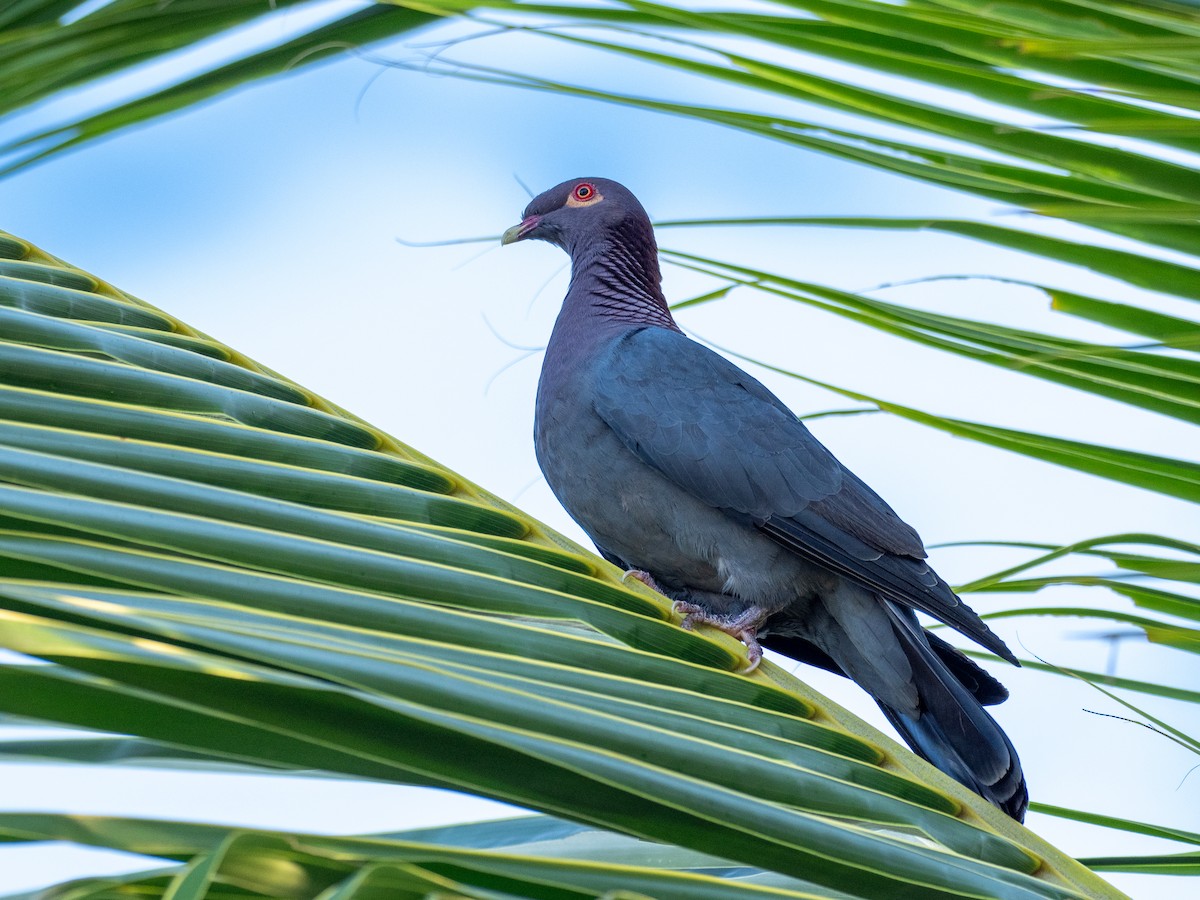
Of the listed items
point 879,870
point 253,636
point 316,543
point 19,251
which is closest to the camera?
point 253,636

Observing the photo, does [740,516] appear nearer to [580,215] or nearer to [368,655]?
[580,215]

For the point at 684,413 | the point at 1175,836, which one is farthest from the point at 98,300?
the point at 684,413

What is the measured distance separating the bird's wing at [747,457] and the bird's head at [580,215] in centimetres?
85

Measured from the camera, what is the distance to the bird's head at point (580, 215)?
455 cm

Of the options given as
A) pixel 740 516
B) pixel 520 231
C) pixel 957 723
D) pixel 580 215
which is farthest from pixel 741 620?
pixel 520 231

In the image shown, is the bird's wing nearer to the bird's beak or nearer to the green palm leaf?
the bird's beak

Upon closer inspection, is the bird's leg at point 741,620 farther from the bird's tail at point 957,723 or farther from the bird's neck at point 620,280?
the bird's neck at point 620,280

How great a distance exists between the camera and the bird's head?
14.9 ft

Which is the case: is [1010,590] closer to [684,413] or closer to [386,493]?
[386,493]

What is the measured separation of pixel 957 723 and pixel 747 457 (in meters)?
0.92

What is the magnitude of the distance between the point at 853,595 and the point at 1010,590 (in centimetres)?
166

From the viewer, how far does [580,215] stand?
15.1ft

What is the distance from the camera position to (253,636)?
0.83 m

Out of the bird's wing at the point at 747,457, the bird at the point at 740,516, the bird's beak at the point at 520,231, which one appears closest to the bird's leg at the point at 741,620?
the bird at the point at 740,516
